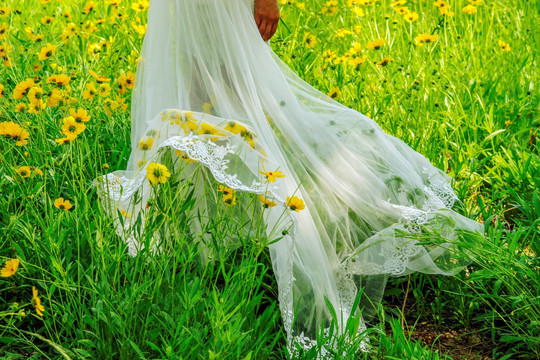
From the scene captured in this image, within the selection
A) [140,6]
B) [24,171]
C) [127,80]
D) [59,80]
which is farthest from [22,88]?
[140,6]

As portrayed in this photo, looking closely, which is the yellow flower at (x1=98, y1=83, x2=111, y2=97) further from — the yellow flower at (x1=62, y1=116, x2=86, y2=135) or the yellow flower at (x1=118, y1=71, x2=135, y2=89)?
the yellow flower at (x1=62, y1=116, x2=86, y2=135)

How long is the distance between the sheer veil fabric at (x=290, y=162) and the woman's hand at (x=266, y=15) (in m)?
0.03

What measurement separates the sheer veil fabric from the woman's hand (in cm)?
3

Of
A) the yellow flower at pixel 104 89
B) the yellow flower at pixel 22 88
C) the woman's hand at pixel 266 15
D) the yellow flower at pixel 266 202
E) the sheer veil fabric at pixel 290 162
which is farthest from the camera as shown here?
the yellow flower at pixel 104 89

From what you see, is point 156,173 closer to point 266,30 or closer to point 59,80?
point 59,80

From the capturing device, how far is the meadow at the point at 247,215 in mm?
1619

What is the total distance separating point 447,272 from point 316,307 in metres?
0.43

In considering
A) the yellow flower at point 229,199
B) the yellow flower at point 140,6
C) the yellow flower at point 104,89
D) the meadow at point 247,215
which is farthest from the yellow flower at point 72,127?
the yellow flower at point 140,6

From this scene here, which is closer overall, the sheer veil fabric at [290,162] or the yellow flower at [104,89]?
the sheer veil fabric at [290,162]

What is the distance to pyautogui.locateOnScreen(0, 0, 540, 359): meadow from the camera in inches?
63.7

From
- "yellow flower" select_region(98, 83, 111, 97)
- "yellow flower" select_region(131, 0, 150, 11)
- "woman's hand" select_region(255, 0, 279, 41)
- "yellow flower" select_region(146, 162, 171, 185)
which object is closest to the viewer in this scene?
"yellow flower" select_region(146, 162, 171, 185)

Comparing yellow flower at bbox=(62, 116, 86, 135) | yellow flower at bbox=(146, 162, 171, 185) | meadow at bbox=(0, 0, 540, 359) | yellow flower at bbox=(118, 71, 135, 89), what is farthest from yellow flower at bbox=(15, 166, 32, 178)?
yellow flower at bbox=(118, 71, 135, 89)

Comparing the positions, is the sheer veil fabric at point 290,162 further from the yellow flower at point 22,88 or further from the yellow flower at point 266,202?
the yellow flower at point 22,88

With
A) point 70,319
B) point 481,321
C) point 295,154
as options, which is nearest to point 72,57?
point 295,154
